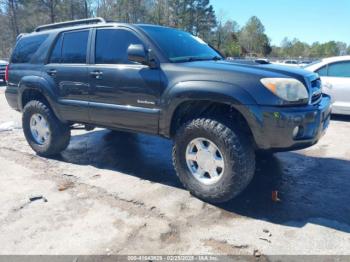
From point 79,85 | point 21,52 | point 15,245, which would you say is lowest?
point 15,245

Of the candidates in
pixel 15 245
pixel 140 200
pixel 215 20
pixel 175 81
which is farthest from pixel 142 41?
pixel 215 20

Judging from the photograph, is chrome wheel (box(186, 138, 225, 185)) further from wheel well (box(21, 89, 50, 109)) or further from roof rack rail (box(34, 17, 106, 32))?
wheel well (box(21, 89, 50, 109))

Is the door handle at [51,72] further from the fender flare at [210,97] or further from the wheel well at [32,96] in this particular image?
the fender flare at [210,97]

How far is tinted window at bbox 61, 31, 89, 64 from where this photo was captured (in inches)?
187

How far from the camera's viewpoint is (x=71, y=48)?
16.2 feet

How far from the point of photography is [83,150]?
596 centimetres

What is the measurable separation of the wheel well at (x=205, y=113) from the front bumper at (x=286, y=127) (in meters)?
0.29

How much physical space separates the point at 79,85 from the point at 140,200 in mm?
1843

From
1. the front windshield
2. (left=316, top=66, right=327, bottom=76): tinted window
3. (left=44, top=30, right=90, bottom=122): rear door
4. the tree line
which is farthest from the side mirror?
the tree line

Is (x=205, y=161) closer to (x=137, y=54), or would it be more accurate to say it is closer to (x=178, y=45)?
(x=137, y=54)

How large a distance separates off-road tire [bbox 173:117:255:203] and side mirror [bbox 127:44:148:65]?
0.88m

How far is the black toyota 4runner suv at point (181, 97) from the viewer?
3389mm

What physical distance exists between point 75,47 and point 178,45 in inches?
59.4

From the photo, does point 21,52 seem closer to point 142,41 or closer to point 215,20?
point 142,41
